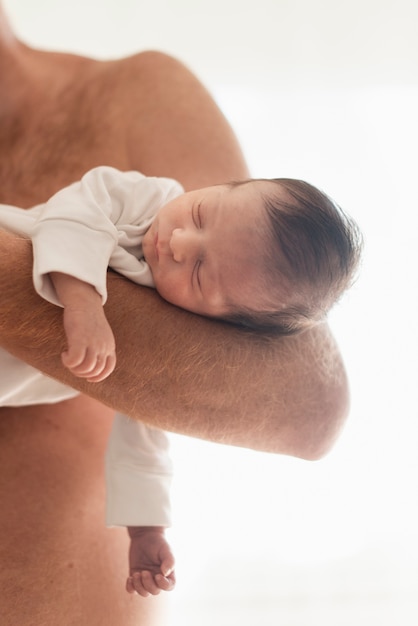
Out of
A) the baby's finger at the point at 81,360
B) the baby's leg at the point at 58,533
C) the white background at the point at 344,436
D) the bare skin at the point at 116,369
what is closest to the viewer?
the baby's finger at the point at 81,360

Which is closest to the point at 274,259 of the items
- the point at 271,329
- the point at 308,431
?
the point at 271,329

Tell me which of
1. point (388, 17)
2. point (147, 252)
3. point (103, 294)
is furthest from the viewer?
point (388, 17)

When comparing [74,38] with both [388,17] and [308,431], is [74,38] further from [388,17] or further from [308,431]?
[308,431]

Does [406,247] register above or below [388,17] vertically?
below

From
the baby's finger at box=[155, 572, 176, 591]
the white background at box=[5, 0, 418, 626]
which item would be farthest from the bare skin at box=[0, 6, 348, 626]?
the white background at box=[5, 0, 418, 626]

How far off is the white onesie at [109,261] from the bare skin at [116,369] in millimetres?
45

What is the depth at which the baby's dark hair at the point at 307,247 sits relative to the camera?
40.7 inches

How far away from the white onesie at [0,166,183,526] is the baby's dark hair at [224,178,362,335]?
0.53 feet

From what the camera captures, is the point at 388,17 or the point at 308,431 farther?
the point at 388,17

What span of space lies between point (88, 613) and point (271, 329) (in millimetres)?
440

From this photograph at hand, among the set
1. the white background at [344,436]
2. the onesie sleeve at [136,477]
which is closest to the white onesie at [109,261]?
the onesie sleeve at [136,477]

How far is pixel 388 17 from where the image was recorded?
9.05ft

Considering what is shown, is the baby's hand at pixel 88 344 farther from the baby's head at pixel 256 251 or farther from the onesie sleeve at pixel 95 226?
the baby's head at pixel 256 251

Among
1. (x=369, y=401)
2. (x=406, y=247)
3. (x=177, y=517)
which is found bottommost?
(x=177, y=517)
